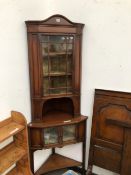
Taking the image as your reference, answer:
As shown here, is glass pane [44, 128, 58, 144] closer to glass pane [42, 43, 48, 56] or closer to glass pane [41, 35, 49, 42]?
glass pane [42, 43, 48, 56]

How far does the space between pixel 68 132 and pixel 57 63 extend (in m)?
0.81

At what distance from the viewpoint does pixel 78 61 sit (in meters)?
1.99

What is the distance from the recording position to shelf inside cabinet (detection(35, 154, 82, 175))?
7.52ft

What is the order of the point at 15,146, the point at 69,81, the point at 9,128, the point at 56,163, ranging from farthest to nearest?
the point at 56,163 → the point at 69,81 → the point at 15,146 → the point at 9,128

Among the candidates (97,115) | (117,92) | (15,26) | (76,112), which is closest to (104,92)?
(117,92)

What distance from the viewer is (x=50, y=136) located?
2061mm

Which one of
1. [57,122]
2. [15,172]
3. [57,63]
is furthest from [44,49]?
[15,172]

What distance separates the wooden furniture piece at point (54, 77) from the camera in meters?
1.83

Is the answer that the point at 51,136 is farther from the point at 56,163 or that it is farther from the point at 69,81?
the point at 69,81

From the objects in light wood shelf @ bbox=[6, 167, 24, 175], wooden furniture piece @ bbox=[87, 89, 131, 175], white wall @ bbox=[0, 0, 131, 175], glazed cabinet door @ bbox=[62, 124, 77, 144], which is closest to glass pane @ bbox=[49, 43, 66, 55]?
white wall @ bbox=[0, 0, 131, 175]

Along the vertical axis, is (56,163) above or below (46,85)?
below

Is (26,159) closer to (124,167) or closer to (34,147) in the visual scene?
(34,147)

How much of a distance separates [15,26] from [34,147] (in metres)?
1.29

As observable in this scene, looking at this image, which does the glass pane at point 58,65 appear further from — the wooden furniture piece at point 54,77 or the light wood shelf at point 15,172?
the light wood shelf at point 15,172
